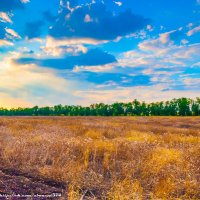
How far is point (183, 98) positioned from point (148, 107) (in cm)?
1968

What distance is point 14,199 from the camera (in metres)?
5.50

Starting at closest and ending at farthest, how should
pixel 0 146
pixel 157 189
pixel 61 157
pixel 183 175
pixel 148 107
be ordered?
pixel 157 189 → pixel 183 175 → pixel 61 157 → pixel 0 146 → pixel 148 107

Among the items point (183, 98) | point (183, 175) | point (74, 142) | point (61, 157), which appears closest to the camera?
point (183, 175)

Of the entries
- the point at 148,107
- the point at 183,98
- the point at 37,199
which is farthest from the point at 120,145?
the point at 148,107

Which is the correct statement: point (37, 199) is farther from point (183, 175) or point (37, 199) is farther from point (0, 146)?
point (0, 146)

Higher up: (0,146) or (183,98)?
(183,98)

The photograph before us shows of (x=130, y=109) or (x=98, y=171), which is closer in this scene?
(x=98, y=171)

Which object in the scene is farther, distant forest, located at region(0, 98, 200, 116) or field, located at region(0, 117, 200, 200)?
distant forest, located at region(0, 98, 200, 116)

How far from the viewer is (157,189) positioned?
6.80 m

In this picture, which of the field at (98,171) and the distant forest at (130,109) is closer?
the field at (98,171)

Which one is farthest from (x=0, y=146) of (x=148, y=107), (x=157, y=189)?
(x=148, y=107)

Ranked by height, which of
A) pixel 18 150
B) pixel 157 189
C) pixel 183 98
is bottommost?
pixel 157 189

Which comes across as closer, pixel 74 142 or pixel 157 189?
pixel 157 189

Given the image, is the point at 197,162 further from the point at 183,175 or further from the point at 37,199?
the point at 37,199
